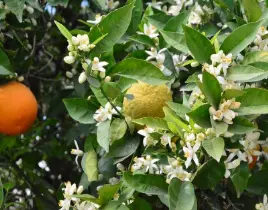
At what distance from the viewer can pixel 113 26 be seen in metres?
1.24

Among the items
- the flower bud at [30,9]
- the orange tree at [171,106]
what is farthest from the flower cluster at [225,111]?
the flower bud at [30,9]

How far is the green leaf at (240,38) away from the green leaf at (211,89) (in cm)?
13

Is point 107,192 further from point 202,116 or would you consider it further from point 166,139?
point 202,116

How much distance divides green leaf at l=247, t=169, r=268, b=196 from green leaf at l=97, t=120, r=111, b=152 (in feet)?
1.11

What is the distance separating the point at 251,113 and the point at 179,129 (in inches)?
5.8

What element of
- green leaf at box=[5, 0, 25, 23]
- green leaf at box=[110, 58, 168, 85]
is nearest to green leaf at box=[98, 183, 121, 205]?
green leaf at box=[110, 58, 168, 85]

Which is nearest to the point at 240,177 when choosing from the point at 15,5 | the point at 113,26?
the point at 113,26

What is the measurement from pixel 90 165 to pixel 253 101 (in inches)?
17.1

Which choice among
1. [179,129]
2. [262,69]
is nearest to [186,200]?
[179,129]

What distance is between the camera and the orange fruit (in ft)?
4.97

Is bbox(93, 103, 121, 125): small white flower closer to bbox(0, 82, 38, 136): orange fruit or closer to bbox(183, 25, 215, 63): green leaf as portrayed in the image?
bbox(183, 25, 215, 63): green leaf

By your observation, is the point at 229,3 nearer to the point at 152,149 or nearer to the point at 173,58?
the point at 173,58

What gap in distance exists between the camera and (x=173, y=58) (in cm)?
143

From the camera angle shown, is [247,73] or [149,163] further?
[149,163]
